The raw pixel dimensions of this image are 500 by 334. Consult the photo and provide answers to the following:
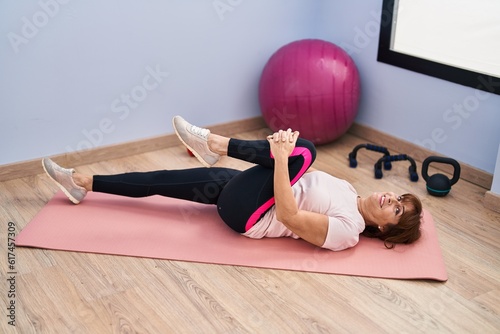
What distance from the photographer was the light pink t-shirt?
2.32 meters

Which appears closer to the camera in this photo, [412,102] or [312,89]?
[312,89]

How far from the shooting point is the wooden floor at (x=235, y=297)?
199 centimetres

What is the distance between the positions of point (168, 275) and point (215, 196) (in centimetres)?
47

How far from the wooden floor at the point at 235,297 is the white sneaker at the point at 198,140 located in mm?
468

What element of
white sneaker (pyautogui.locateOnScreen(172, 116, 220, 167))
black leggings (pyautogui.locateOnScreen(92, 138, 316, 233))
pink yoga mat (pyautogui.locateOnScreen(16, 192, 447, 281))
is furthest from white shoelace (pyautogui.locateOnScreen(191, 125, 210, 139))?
pink yoga mat (pyautogui.locateOnScreen(16, 192, 447, 281))

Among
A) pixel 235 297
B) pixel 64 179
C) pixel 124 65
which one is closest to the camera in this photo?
pixel 235 297

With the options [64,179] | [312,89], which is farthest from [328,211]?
[64,179]

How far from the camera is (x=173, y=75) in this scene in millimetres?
3383

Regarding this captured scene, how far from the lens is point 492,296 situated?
219cm

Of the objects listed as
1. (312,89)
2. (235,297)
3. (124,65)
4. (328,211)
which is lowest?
(235,297)

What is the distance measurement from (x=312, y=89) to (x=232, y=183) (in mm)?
1082

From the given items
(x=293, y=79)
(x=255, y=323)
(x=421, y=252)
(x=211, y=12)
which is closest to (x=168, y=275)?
(x=255, y=323)

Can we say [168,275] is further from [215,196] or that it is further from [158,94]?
[158,94]

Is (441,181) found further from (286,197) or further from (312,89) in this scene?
(286,197)
